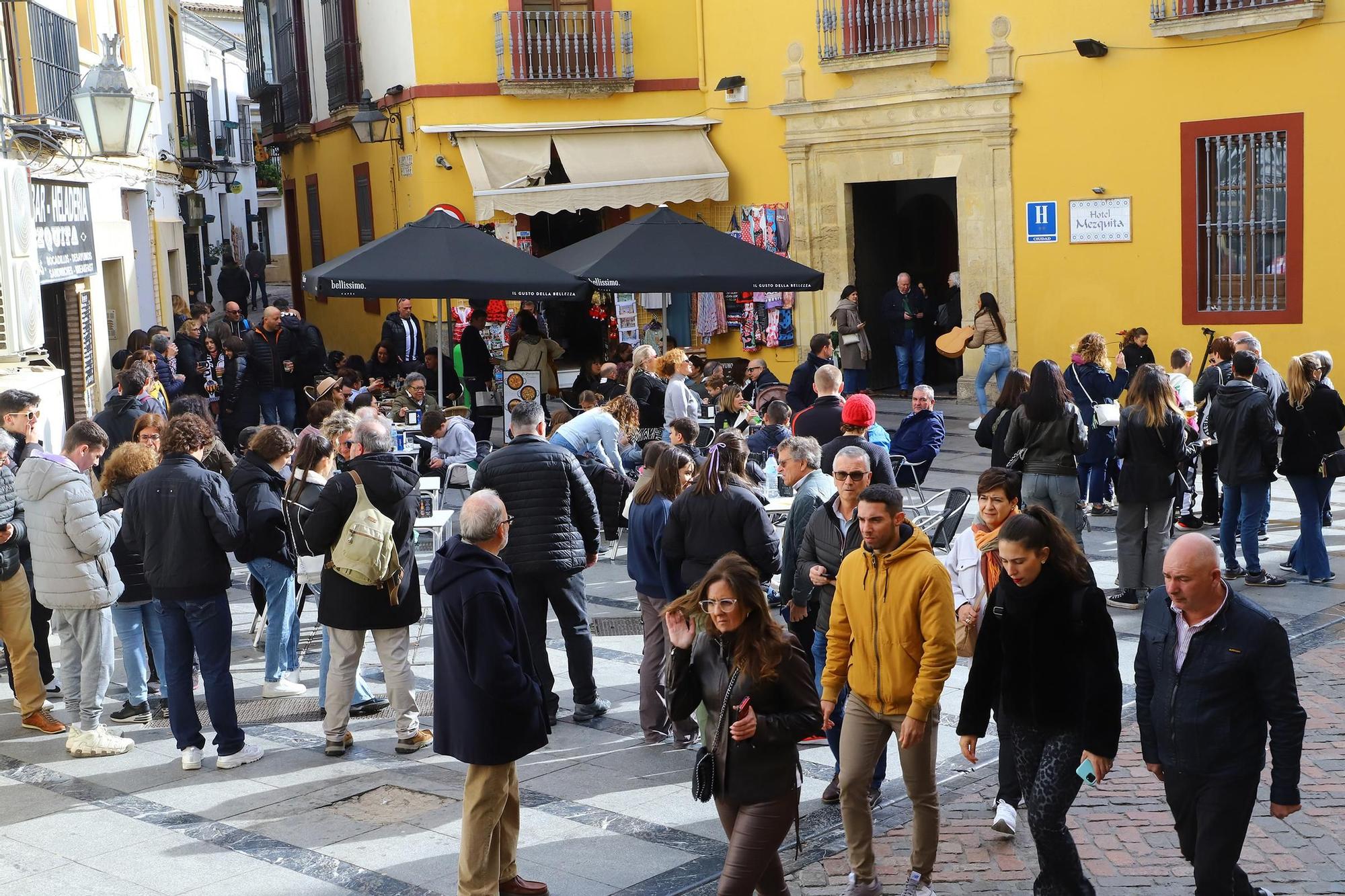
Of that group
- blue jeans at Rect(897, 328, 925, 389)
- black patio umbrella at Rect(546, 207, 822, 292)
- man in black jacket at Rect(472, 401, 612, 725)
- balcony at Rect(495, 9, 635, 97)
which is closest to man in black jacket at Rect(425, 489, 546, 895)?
man in black jacket at Rect(472, 401, 612, 725)

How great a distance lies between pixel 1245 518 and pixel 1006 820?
5072 mm

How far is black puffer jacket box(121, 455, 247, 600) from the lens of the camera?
7.45m

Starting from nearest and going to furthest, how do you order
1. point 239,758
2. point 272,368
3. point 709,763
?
point 709,763 → point 239,758 → point 272,368

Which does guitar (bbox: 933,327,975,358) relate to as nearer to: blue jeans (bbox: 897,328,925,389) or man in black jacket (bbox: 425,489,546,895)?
blue jeans (bbox: 897,328,925,389)

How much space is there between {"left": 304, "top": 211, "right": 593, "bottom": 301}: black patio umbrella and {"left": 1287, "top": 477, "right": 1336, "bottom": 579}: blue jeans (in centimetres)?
660

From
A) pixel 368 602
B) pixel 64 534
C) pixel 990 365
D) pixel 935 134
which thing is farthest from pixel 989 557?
pixel 935 134

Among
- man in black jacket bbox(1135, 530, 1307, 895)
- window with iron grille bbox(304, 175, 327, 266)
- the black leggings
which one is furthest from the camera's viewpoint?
window with iron grille bbox(304, 175, 327, 266)

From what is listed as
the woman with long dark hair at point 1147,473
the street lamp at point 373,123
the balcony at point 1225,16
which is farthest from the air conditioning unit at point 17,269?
the balcony at point 1225,16

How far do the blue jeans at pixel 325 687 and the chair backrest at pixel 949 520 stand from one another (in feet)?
11.9

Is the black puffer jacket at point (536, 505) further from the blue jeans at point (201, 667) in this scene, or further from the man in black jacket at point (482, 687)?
the man in black jacket at point (482, 687)

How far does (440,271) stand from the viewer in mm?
13586

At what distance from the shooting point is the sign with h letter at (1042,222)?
19109mm

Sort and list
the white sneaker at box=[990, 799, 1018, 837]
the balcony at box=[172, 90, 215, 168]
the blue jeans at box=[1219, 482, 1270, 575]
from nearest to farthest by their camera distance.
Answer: the white sneaker at box=[990, 799, 1018, 837] → the blue jeans at box=[1219, 482, 1270, 575] → the balcony at box=[172, 90, 215, 168]

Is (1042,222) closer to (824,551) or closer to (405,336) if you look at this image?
(405,336)
